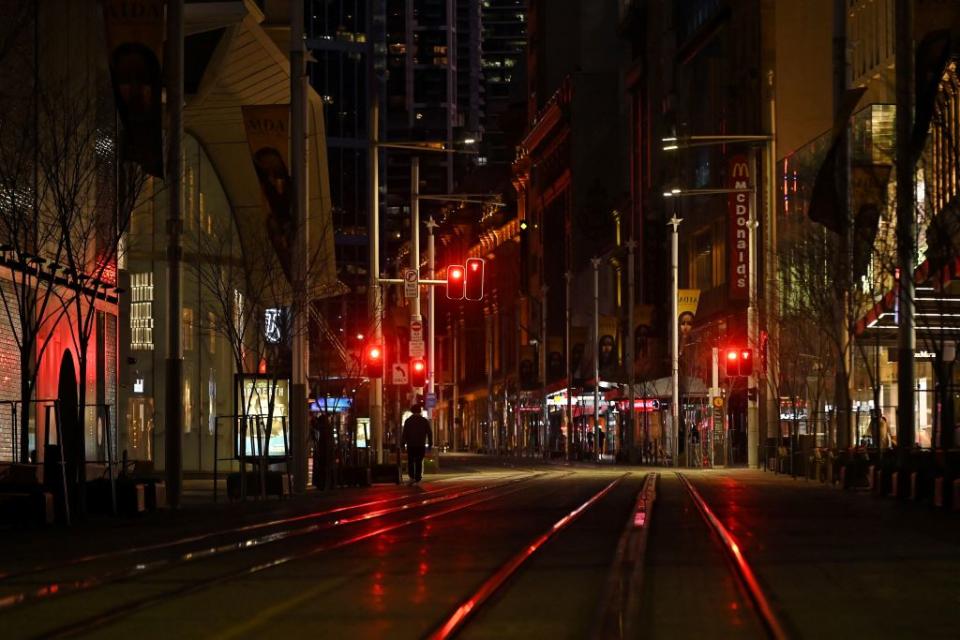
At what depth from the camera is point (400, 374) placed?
166 ft

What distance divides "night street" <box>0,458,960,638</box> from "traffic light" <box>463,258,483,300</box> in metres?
23.1

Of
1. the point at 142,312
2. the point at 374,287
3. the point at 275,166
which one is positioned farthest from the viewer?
the point at 374,287

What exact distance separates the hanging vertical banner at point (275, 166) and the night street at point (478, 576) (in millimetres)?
10934

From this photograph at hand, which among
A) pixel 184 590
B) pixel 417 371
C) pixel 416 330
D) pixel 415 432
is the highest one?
pixel 416 330

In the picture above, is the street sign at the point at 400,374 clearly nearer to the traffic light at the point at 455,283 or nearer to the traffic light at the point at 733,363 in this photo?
A: the traffic light at the point at 455,283

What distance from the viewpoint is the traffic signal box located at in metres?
59.3

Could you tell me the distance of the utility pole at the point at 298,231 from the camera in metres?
35.7

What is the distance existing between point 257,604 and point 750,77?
70681 millimetres

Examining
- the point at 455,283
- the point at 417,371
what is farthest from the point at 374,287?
the point at 417,371

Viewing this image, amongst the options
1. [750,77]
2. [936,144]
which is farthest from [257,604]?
[750,77]

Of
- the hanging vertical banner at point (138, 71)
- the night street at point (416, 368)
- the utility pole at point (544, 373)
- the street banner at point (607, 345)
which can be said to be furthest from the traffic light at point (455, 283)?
the utility pole at point (544, 373)

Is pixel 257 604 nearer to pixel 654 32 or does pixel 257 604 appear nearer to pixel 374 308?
pixel 374 308

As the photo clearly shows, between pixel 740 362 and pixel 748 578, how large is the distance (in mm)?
46243

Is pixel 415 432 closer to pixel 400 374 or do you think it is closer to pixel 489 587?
pixel 400 374
